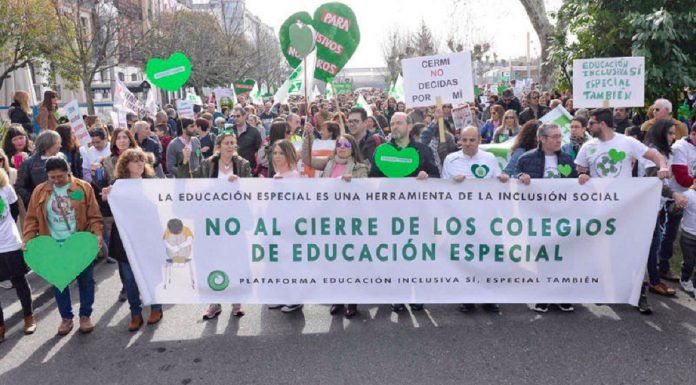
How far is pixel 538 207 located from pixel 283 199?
82.5 inches

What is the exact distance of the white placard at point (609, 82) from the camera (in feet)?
24.8

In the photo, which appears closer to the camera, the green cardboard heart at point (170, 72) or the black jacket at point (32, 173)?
the black jacket at point (32, 173)

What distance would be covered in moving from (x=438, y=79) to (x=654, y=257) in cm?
285

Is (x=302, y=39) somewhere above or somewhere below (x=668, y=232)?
above

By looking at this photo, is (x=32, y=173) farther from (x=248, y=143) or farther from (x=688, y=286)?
(x=688, y=286)

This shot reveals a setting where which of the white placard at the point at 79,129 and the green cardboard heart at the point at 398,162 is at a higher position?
the white placard at the point at 79,129

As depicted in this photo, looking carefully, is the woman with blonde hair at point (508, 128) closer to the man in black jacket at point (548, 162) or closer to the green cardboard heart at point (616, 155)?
the green cardboard heart at point (616, 155)

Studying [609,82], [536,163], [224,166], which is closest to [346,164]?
[224,166]

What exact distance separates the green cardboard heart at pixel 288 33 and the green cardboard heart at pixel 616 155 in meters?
3.93

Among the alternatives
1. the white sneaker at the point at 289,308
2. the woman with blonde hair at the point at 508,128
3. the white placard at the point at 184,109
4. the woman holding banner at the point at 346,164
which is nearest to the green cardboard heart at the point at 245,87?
the white placard at the point at 184,109

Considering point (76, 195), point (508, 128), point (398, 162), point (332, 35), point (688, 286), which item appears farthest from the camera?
point (508, 128)

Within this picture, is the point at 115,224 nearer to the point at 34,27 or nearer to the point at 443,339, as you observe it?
the point at 443,339

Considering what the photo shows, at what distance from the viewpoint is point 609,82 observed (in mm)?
7719

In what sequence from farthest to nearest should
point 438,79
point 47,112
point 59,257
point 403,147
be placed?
1. point 47,112
2. point 438,79
3. point 403,147
4. point 59,257
